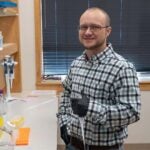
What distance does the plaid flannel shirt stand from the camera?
5.22ft

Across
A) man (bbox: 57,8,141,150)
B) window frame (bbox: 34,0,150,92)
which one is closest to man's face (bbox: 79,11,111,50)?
man (bbox: 57,8,141,150)

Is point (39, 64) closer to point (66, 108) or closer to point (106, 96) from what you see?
point (66, 108)

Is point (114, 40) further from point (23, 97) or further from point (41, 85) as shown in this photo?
point (23, 97)

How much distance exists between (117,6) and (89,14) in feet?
4.94

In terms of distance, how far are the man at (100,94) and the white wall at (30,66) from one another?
4.58 feet

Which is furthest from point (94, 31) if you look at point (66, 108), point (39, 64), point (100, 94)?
point (39, 64)

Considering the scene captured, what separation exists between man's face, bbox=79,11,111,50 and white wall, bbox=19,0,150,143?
148cm

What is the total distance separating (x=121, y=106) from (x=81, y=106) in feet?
0.71

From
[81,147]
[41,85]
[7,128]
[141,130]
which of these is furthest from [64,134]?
[141,130]

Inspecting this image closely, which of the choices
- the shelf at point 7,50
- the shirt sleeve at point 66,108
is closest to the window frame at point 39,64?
the shelf at point 7,50

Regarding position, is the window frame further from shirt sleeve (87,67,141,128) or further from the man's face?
shirt sleeve (87,67,141,128)

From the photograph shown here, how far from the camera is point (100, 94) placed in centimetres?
169

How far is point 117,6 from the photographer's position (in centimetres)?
317

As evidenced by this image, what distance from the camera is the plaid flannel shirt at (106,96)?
5.22 feet
